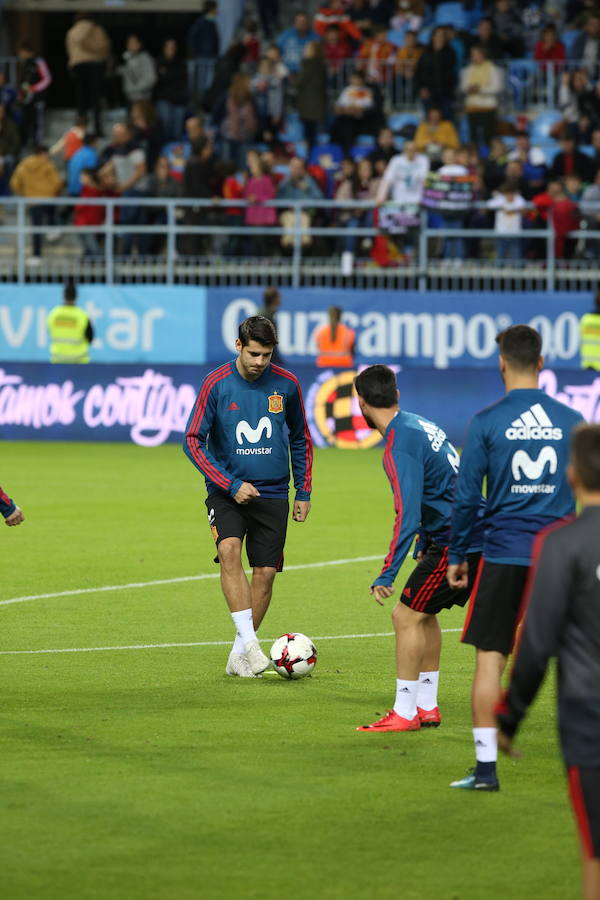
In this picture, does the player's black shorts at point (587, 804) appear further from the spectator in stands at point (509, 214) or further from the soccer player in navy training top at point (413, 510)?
the spectator in stands at point (509, 214)

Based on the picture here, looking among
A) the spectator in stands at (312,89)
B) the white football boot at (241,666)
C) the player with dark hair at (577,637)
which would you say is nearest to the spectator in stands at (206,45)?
the spectator in stands at (312,89)

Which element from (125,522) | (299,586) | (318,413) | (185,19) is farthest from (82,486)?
(185,19)

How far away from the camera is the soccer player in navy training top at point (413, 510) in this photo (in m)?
7.93

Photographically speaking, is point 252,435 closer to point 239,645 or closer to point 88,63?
point 239,645

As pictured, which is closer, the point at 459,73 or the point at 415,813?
the point at 415,813

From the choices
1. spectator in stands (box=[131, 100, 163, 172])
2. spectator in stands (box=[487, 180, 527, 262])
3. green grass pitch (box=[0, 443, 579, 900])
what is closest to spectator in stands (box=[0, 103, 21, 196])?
spectator in stands (box=[131, 100, 163, 172])

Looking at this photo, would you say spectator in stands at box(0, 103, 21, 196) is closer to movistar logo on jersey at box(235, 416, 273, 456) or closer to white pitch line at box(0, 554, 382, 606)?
white pitch line at box(0, 554, 382, 606)

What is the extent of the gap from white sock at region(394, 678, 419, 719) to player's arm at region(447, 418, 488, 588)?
1.38m

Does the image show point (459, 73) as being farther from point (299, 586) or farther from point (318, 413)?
point (299, 586)

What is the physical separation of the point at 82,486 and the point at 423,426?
12.6 m

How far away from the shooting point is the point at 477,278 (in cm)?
2741

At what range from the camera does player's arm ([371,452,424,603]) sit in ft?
25.8

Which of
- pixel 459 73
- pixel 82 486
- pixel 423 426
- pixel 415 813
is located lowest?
pixel 82 486

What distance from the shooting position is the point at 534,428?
23.1ft
